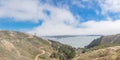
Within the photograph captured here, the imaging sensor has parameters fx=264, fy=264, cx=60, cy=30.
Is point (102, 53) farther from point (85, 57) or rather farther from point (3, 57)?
point (3, 57)

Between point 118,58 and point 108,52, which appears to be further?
point 108,52

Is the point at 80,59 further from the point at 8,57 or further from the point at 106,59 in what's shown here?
the point at 8,57

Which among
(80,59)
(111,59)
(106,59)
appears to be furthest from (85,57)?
(111,59)

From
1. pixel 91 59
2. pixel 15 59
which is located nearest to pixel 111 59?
pixel 91 59

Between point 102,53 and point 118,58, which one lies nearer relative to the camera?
point 118,58

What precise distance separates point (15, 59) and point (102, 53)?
62.1m

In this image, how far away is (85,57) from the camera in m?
153

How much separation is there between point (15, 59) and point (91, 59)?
58.2 m

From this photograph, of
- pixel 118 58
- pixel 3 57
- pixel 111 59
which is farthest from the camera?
pixel 3 57

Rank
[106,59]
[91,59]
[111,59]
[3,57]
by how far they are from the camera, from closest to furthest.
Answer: [111,59]
[106,59]
[91,59]
[3,57]

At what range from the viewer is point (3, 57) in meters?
175

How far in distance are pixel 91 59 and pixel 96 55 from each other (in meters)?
6.52

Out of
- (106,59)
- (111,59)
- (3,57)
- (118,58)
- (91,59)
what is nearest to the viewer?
(118,58)

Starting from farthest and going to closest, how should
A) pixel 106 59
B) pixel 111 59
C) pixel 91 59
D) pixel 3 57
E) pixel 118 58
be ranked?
pixel 3 57, pixel 91 59, pixel 106 59, pixel 111 59, pixel 118 58
